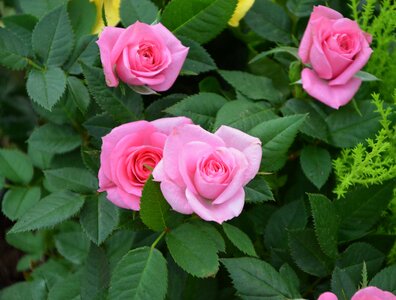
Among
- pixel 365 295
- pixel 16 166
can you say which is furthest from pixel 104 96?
pixel 365 295

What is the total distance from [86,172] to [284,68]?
0.33 m

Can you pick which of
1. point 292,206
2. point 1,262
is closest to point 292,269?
point 292,206

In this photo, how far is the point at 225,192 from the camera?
57 centimetres

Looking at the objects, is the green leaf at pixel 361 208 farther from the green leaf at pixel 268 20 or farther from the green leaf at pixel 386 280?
the green leaf at pixel 268 20

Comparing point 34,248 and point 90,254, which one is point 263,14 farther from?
point 34,248

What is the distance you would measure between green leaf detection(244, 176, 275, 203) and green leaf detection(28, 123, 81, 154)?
0.31m

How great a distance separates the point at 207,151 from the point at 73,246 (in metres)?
0.45

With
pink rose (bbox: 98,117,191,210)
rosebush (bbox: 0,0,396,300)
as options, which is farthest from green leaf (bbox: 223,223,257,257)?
pink rose (bbox: 98,117,191,210)

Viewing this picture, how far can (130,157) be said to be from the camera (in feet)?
1.99

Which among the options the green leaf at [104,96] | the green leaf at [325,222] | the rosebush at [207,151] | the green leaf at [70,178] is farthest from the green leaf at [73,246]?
the green leaf at [325,222]

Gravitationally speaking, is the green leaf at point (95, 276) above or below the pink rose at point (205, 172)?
below

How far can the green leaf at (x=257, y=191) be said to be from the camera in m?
0.62

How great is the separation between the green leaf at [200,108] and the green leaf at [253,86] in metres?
0.03

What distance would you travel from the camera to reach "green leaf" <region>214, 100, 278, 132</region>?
692mm
